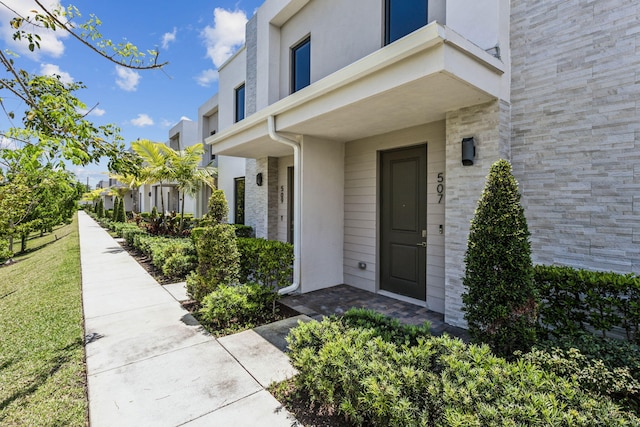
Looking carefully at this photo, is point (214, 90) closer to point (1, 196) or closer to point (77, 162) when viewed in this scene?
point (1, 196)

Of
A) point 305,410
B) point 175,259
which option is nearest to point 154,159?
point 175,259

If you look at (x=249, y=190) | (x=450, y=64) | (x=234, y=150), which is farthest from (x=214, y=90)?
(x=450, y=64)

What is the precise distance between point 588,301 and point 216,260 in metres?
4.79

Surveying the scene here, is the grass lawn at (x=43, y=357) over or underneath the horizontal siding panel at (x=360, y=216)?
underneath

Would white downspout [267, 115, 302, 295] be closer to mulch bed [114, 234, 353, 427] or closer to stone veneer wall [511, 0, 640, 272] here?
mulch bed [114, 234, 353, 427]

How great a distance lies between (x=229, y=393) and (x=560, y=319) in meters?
3.46

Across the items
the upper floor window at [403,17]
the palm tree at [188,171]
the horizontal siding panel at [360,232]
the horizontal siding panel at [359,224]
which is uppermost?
the upper floor window at [403,17]

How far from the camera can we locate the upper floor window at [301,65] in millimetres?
7578

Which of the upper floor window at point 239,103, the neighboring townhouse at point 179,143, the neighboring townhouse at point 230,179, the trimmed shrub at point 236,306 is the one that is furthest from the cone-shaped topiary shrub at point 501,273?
the neighboring townhouse at point 179,143

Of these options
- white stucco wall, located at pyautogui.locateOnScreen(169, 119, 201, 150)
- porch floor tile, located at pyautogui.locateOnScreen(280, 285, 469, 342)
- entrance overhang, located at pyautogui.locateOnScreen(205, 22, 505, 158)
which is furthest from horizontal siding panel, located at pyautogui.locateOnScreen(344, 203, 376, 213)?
white stucco wall, located at pyautogui.locateOnScreen(169, 119, 201, 150)

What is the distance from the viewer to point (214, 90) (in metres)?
13.8

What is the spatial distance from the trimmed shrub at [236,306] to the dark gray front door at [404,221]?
2.37m

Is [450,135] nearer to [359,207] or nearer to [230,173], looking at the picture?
[359,207]

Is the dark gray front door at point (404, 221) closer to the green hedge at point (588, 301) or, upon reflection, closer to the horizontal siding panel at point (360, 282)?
the horizontal siding panel at point (360, 282)
